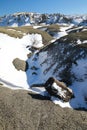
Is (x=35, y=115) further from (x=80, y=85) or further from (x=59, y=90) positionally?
(x=80, y=85)

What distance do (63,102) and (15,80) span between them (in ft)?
57.7

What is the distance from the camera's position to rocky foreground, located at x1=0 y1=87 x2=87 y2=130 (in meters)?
35.3

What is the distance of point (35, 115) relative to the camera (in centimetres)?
3778

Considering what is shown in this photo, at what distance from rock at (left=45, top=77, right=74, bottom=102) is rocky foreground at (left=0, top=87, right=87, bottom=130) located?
263 centimetres

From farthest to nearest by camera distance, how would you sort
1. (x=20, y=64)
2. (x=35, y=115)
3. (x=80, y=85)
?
1. (x=20, y=64)
2. (x=80, y=85)
3. (x=35, y=115)

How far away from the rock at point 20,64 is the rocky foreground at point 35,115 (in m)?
20.7

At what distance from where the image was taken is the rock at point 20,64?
63531 millimetres

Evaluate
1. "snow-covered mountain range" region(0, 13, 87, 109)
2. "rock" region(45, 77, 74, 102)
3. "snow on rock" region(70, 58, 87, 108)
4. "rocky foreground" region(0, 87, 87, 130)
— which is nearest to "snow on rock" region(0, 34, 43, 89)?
"snow-covered mountain range" region(0, 13, 87, 109)

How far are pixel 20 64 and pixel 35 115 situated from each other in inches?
1165

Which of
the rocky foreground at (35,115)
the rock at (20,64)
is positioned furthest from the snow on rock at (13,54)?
the rocky foreground at (35,115)

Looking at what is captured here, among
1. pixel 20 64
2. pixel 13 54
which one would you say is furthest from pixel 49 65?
pixel 13 54

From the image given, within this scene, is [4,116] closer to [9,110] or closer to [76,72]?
[9,110]

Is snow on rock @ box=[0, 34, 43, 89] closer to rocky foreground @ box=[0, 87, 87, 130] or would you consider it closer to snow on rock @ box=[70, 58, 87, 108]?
rocky foreground @ box=[0, 87, 87, 130]

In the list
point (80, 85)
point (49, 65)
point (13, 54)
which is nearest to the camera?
point (80, 85)
